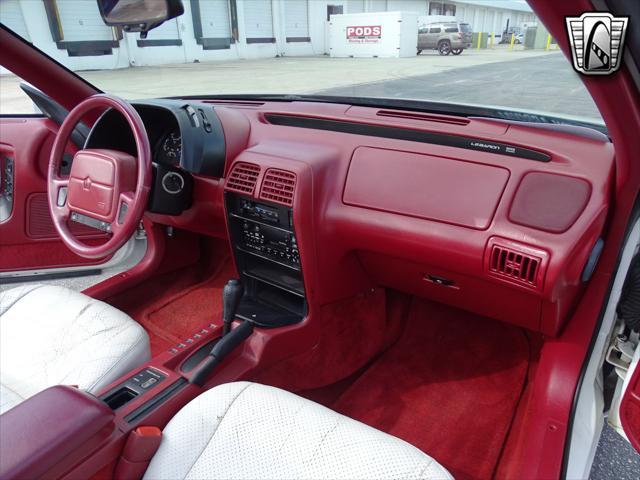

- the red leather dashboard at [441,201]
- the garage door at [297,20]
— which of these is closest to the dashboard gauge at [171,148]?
the red leather dashboard at [441,201]

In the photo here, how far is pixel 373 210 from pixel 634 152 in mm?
704

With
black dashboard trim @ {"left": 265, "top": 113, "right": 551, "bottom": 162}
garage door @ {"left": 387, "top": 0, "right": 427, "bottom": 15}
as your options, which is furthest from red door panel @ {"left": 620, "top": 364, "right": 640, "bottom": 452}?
garage door @ {"left": 387, "top": 0, "right": 427, "bottom": 15}

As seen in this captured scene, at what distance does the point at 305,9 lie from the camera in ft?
41.7

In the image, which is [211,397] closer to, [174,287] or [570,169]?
[570,169]

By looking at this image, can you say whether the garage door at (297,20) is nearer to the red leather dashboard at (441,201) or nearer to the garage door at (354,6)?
the garage door at (354,6)

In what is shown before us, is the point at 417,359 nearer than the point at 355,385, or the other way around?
the point at 355,385

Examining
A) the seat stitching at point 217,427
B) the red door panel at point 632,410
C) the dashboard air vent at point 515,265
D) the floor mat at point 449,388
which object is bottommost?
the floor mat at point 449,388

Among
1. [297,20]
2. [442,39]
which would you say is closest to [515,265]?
[442,39]

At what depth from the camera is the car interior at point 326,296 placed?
1049mm

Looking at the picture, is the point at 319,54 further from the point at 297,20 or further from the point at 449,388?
the point at 449,388

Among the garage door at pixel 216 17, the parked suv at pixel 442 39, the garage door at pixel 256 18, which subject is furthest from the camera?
the garage door at pixel 256 18

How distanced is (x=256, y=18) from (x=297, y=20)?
3055 mm

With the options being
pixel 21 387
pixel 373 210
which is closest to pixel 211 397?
pixel 21 387

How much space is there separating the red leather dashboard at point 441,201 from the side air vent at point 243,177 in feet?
0.07
